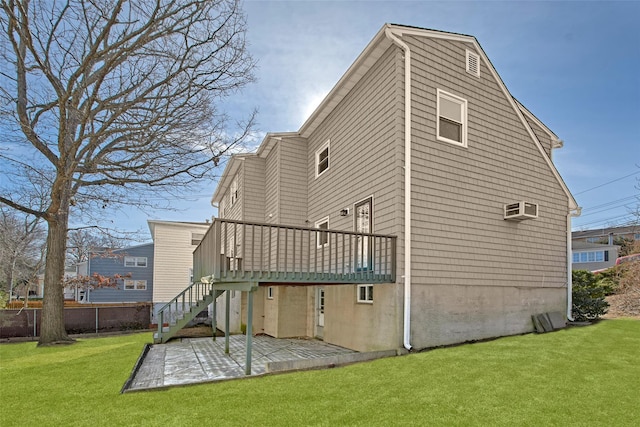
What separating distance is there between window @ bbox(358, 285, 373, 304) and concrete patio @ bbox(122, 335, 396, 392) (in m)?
1.30

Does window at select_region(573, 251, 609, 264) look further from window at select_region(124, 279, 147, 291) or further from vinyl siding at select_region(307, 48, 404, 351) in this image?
window at select_region(124, 279, 147, 291)

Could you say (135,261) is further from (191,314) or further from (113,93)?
(191,314)

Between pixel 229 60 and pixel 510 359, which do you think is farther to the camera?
pixel 229 60

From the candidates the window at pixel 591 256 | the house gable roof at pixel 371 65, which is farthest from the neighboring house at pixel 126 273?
the window at pixel 591 256

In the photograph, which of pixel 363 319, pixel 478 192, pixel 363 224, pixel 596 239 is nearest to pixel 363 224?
pixel 363 224

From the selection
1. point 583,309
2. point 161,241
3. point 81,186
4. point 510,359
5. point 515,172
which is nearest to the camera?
point 510,359

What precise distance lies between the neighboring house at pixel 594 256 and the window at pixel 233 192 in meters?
27.2

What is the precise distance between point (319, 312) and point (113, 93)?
916 cm

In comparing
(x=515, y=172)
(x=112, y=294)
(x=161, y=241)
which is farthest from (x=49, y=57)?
(x=112, y=294)

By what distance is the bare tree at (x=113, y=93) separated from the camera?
33.8 feet

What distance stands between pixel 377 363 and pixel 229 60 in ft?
30.0

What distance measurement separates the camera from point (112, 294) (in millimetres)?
30359

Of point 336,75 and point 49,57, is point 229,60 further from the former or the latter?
point 49,57

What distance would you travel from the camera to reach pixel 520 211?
934 centimetres
